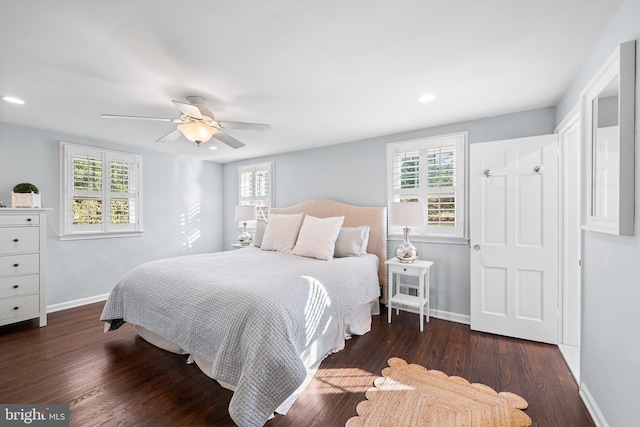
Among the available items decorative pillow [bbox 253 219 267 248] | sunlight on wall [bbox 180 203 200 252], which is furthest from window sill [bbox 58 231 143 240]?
decorative pillow [bbox 253 219 267 248]

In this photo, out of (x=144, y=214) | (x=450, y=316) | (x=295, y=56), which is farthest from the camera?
(x=144, y=214)

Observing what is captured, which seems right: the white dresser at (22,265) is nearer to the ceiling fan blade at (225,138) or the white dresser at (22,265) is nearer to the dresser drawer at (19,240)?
the dresser drawer at (19,240)

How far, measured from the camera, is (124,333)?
2.98 m

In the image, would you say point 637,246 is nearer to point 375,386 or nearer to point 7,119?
point 375,386

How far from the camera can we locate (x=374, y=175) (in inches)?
157

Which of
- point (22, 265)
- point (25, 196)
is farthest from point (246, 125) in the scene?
point (22, 265)

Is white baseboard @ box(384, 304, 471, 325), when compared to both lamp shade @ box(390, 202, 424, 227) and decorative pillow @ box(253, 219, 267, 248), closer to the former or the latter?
lamp shade @ box(390, 202, 424, 227)

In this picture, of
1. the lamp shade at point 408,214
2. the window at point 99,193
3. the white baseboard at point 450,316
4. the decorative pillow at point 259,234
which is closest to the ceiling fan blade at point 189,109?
the decorative pillow at point 259,234

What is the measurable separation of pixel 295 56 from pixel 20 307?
12.7 feet

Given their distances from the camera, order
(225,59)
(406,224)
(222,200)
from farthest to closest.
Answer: (222,200)
(406,224)
(225,59)

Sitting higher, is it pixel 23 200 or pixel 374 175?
pixel 374 175

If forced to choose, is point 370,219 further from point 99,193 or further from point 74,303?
point 74,303

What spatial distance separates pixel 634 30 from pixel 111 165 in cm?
551

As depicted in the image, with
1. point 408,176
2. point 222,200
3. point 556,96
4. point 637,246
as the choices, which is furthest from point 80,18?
point 222,200
